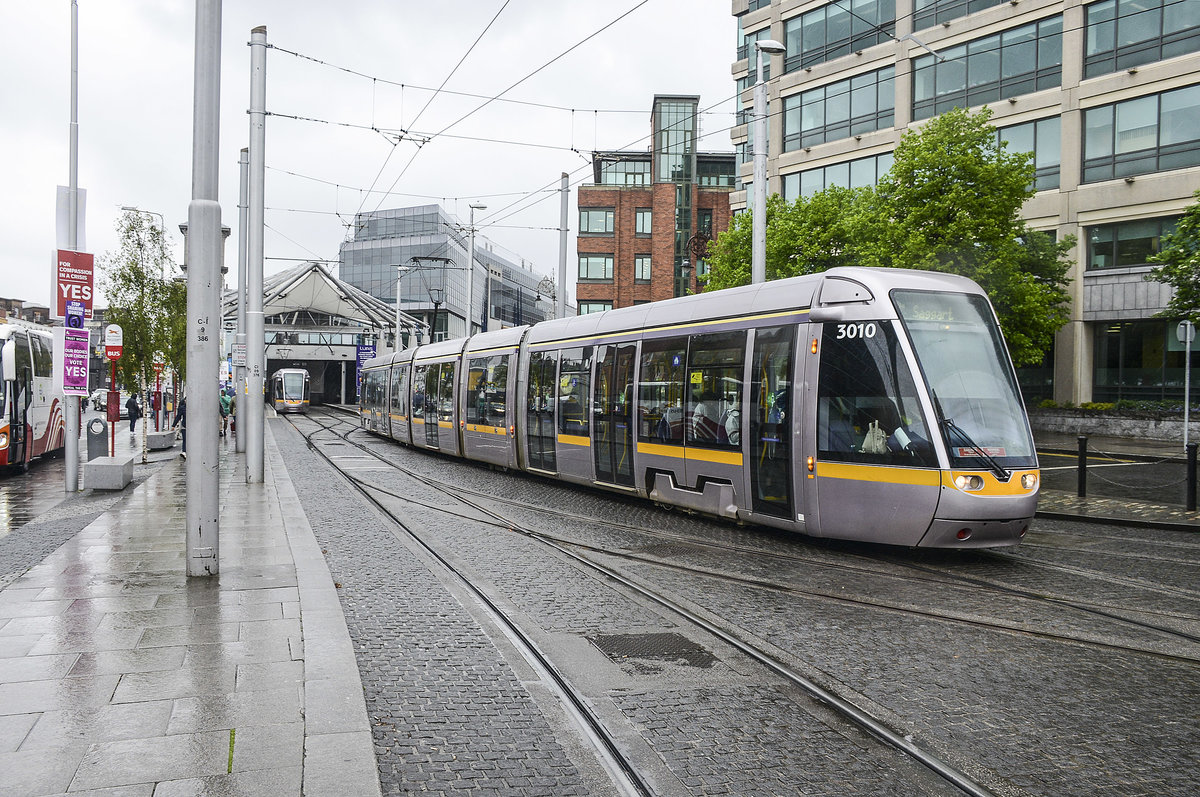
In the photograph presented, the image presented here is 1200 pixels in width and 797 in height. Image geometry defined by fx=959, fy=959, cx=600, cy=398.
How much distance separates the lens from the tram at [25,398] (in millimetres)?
19531

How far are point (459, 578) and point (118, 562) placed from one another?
3166 mm

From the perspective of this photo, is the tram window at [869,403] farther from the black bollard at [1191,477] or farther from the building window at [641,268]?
the building window at [641,268]

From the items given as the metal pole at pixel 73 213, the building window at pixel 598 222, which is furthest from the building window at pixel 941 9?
the building window at pixel 598 222

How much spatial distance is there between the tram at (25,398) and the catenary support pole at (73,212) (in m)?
3.87

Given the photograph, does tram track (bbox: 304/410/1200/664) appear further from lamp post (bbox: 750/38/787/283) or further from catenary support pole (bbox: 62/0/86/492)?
catenary support pole (bbox: 62/0/86/492)

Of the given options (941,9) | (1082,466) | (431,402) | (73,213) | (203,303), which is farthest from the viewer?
(941,9)

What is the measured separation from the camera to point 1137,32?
94.8ft

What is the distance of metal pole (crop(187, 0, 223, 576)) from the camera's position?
7.89 metres

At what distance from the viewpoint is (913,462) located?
30.3ft

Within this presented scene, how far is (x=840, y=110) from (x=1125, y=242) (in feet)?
41.0

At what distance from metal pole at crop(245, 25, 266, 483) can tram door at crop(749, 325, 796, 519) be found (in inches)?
390

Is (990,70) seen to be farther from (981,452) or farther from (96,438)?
(96,438)

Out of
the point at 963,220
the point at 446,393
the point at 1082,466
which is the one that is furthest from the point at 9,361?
the point at 963,220

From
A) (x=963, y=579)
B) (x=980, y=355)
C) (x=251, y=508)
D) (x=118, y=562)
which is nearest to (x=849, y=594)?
(x=963, y=579)
